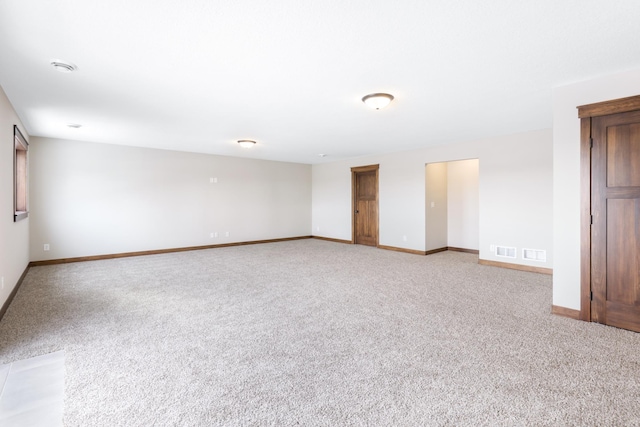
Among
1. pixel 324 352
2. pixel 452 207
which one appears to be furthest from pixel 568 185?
pixel 452 207

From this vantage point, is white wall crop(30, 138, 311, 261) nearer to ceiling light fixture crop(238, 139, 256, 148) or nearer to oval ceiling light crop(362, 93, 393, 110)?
ceiling light fixture crop(238, 139, 256, 148)

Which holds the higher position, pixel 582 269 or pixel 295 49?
pixel 295 49

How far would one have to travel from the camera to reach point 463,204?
7219mm

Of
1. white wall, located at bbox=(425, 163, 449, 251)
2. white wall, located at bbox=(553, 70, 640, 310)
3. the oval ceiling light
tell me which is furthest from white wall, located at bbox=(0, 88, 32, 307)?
white wall, located at bbox=(425, 163, 449, 251)

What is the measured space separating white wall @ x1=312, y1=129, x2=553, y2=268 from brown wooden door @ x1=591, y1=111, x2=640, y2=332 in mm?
2311

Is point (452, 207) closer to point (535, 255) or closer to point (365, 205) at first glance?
point (365, 205)

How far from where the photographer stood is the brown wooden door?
275 cm

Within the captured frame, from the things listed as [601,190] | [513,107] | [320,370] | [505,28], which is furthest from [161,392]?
[513,107]

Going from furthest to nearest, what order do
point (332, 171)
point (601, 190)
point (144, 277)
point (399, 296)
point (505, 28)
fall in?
point (332, 171), point (144, 277), point (399, 296), point (601, 190), point (505, 28)

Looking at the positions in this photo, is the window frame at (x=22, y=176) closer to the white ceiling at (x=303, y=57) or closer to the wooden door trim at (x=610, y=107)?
the white ceiling at (x=303, y=57)

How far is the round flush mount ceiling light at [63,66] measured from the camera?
8.55ft

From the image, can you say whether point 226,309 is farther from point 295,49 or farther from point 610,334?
point 610,334

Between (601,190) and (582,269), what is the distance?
2.51ft

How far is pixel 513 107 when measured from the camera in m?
3.91
